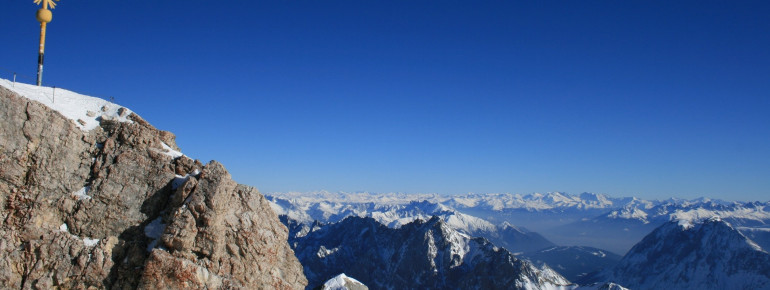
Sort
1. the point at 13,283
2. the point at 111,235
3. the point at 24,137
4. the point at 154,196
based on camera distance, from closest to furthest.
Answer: the point at 13,283 → the point at 24,137 → the point at 111,235 → the point at 154,196

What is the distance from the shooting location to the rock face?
43.4 m

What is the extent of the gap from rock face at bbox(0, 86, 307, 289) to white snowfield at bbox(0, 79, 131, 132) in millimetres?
1392

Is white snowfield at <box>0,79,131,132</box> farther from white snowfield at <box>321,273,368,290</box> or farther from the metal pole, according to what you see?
white snowfield at <box>321,273,368,290</box>

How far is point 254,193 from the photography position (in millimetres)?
57156

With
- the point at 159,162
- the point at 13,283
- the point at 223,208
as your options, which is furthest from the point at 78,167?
the point at 223,208

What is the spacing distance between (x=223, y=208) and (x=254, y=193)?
20.0 ft

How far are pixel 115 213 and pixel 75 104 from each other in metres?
15.5

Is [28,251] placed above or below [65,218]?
below

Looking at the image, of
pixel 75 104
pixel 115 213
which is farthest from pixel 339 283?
pixel 75 104

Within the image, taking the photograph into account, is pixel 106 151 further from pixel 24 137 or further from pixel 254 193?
pixel 254 193

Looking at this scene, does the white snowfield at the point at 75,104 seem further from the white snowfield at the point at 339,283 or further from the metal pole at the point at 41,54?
the white snowfield at the point at 339,283

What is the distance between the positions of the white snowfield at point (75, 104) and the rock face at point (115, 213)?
1.39m

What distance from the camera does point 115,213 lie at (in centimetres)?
4812

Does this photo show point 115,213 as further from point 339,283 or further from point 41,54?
point 339,283
